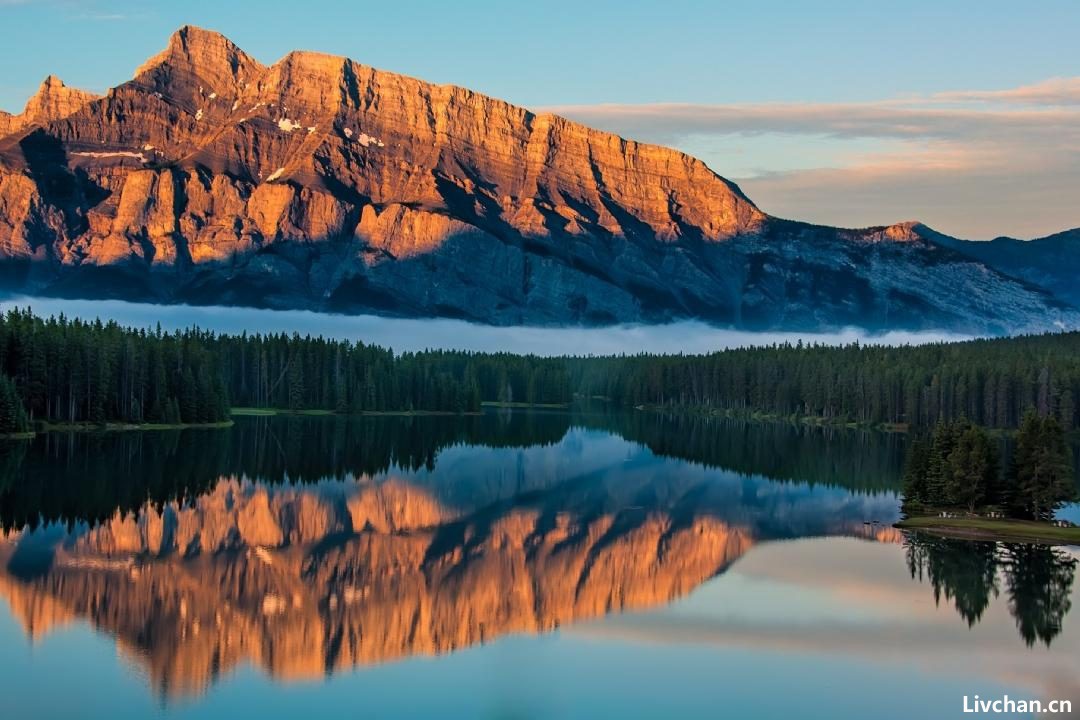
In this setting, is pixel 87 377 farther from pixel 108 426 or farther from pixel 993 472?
pixel 993 472

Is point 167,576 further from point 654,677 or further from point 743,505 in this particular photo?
point 743,505

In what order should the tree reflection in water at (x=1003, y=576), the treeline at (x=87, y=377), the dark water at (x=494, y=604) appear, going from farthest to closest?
the treeline at (x=87, y=377) → the tree reflection in water at (x=1003, y=576) → the dark water at (x=494, y=604)

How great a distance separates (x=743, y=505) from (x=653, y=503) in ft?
25.9

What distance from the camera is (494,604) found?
7025 cm

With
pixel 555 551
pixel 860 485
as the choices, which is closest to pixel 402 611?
pixel 555 551

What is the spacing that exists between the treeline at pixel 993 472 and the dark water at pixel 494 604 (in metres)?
5.31

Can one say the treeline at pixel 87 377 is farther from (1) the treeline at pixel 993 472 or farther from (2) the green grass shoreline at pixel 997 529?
(2) the green grass shoreline at pixel 997 529

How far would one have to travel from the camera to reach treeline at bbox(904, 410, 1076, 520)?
306 ft

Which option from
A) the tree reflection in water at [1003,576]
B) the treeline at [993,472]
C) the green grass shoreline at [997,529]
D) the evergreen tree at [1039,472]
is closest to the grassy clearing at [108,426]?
the treeline at [993,472]

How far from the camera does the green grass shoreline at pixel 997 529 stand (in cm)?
8644

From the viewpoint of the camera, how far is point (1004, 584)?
7294 centimetres

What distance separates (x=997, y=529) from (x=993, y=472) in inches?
450

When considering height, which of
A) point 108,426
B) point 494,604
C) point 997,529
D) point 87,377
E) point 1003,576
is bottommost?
point 494,604

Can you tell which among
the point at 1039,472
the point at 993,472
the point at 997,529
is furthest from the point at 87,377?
the point at 1039,472
